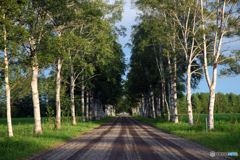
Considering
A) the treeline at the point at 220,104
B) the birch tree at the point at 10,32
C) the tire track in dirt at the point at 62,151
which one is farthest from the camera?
the treeline at the point at 220,104

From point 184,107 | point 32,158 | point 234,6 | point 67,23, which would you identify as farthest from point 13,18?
point 184,107

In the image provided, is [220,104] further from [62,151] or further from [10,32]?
[10,32]

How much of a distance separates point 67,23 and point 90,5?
2.52m

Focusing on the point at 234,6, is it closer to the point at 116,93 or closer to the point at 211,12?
the point at 211,12

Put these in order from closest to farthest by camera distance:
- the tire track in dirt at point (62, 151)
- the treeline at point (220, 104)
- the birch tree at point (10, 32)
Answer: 1. the tire track in dirt at point (62, 151)
2. the birch tree at point (10, 32)
3. the treeline at point (220, 104)

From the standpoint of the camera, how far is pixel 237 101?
12506 cm

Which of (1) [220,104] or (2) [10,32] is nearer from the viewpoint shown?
(2) [10,32]

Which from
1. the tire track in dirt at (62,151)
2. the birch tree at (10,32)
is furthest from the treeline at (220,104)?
the birch tree at (10,32)

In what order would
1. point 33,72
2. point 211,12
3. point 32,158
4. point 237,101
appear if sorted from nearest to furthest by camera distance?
point 32,158
point 33,72
point 211,12
point 237,101

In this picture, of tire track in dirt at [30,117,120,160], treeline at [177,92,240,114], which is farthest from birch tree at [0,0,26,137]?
treeline at [177,92,240,114]

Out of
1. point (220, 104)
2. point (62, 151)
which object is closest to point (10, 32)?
point (62, 151)

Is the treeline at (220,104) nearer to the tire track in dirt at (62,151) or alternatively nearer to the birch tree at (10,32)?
the tire track in dirt at (62,151)

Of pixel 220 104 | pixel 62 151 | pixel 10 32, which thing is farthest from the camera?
pixel 220 104

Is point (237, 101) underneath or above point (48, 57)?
underneath
